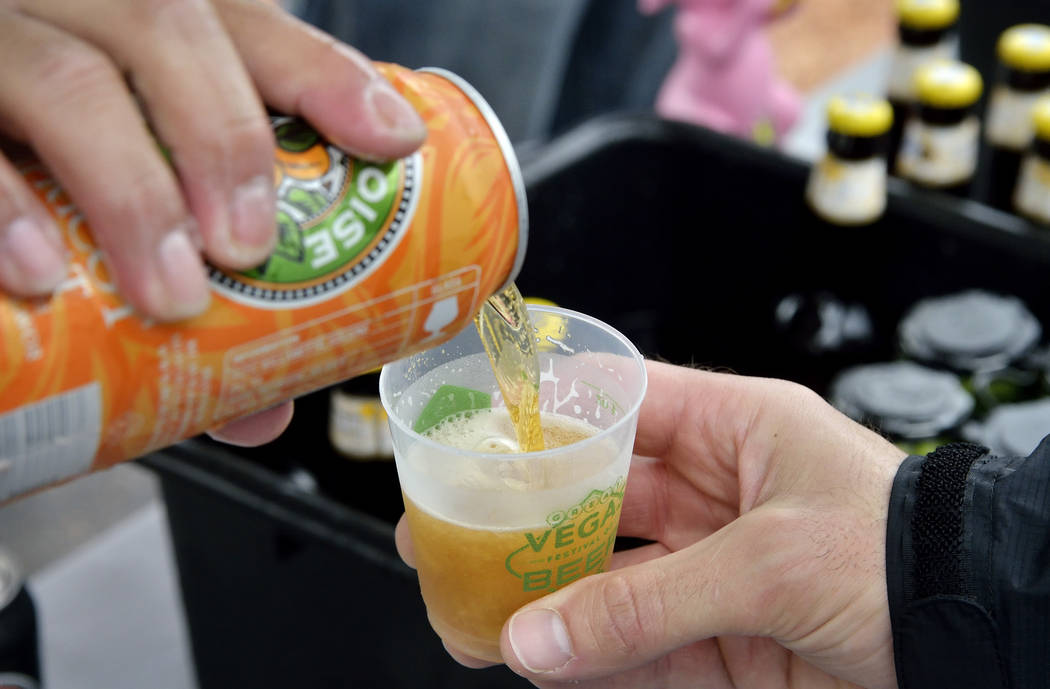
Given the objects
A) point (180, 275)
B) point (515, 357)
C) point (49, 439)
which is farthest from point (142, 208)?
point (515, 357)

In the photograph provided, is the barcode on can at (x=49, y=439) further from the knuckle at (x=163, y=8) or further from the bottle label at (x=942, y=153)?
the bottle label at (x=942, y=153)

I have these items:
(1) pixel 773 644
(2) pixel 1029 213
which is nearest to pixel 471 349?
(1) pixel 773 644

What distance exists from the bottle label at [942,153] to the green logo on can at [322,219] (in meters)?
1.27

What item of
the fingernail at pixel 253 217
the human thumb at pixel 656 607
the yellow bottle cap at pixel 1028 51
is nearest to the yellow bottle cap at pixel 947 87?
the yellow bottle cap at pixel 1028 51

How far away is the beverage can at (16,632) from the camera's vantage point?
52.3 inches

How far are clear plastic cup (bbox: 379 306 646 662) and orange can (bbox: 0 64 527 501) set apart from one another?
0.13 meters

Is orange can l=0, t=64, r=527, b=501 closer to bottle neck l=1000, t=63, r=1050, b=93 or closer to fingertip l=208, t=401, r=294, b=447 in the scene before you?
fingertip l=208, t=401, r=294, b=447

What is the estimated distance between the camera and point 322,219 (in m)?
0.71

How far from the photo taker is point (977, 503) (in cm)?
87

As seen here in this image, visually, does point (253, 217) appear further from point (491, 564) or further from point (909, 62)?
point (909, 62)

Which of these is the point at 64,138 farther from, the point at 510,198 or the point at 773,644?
the point at 773,644

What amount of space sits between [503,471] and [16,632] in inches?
32.5

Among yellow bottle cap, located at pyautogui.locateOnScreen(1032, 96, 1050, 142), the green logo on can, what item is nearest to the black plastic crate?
yellow bottle cap, located at pyautogui.locateOnScreen(1032, 96, 1050, 142)

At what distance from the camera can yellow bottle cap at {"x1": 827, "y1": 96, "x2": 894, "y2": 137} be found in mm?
1569
